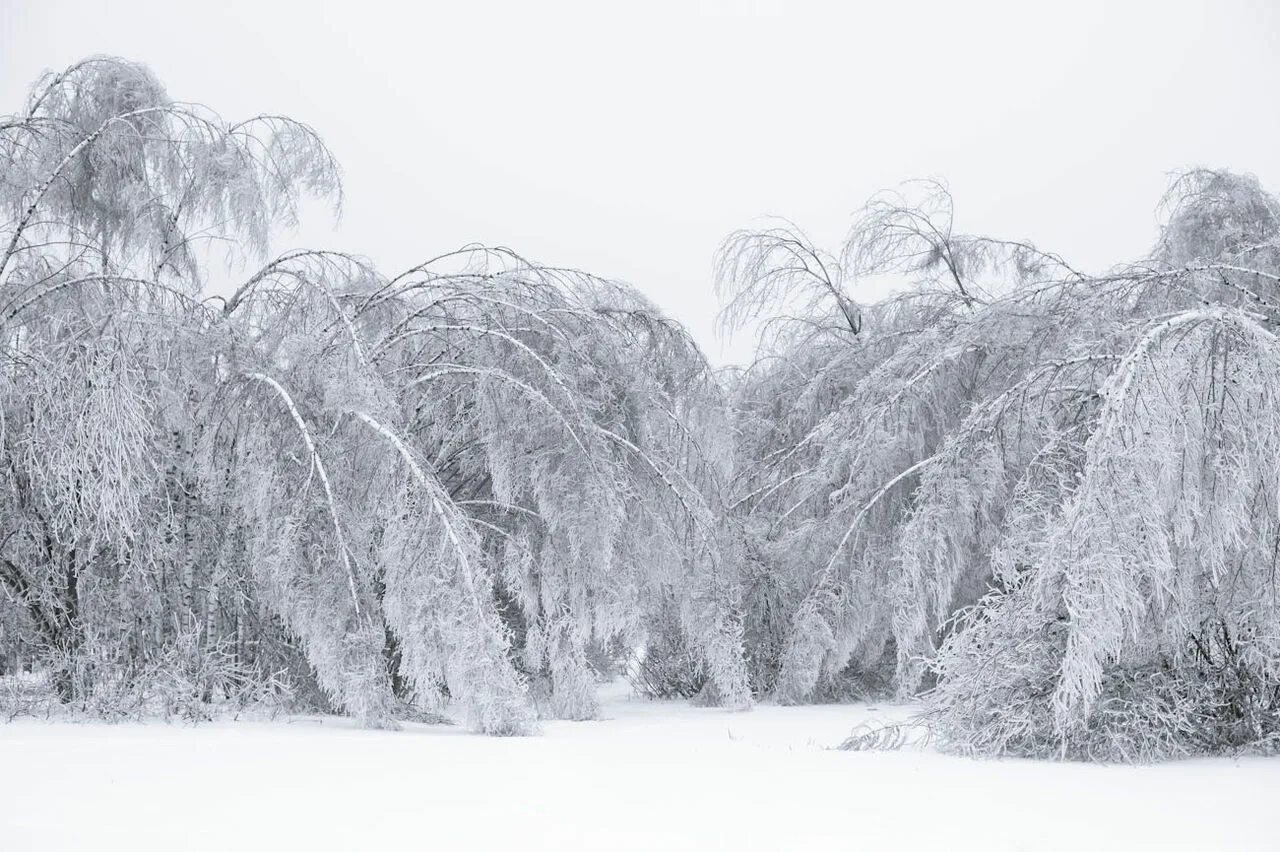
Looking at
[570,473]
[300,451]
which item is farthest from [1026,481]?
[300,451]

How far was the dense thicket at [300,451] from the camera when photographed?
7168 mm

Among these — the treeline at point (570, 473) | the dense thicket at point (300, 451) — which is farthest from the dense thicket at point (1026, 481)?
the dense thicket at point (300, 451)

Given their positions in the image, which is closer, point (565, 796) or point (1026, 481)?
point (565, 796)

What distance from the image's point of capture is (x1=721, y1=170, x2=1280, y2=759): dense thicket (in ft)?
19.1

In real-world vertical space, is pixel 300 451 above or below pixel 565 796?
above

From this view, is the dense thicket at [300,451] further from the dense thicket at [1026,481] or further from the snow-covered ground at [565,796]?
the dense thicket at [1026,481]

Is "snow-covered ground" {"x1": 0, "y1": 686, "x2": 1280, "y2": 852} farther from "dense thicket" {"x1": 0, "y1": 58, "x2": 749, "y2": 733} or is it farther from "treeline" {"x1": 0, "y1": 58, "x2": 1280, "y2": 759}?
"dense thicket" {"x1": 0, "y1": 58, "x2": 749, "y2": 733}

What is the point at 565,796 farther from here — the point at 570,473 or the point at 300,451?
the point at 570,473

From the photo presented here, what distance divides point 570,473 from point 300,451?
180cm

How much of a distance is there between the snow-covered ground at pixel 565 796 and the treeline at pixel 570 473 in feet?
1.79

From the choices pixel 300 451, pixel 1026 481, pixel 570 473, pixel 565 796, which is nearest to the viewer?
pixel 565 796

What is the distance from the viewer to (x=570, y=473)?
8414 millimetres

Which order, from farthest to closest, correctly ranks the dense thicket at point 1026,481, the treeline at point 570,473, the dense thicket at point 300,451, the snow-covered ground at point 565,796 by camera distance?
the dense thicket at point 300,451 → the treeline at point 570,473 → the dense thicket at point 1026,481 → the snow-covered ground at point 565,796

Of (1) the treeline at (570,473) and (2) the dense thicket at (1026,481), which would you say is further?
(1) the treeline at (570,473)
